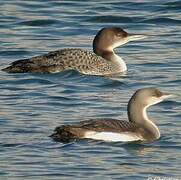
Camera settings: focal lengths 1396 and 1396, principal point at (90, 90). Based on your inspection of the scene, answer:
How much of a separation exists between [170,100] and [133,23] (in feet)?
22.0

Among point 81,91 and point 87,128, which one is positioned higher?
point 87,128

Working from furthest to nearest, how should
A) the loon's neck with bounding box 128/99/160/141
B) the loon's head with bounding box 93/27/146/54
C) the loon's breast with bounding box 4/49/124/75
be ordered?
the loon's head with bounding box 93/27/146/54
the loon's breast with bounding box 4/49/124/75
the loon's neck with bounding box 128/99/160/141

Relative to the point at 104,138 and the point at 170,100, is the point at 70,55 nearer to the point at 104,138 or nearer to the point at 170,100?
the point at 170,100

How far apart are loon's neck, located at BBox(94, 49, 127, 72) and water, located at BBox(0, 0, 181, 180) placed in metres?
0.22

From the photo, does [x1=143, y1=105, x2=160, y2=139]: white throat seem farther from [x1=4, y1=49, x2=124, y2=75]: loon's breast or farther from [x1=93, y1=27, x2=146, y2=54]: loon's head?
[x1=93, y1=27, x2=146, y2=54]: loon's head

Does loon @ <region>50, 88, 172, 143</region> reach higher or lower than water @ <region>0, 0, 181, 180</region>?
higher

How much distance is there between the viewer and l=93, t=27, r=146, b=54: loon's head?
69.7 feet

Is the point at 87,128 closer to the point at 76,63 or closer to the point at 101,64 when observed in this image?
the point at 76,63

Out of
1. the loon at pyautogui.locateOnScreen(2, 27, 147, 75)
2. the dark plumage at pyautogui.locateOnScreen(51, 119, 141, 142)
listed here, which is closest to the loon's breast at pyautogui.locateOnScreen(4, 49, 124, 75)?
the loon at pyautogui.locateOnScreen(2, 27, 147, 75)

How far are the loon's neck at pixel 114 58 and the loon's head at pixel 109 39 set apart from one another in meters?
0.04

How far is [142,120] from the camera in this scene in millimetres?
16234

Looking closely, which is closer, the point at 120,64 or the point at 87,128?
the point at 87,128

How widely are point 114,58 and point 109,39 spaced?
0.37 metres

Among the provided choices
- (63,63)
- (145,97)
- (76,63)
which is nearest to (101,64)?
(76,63)
